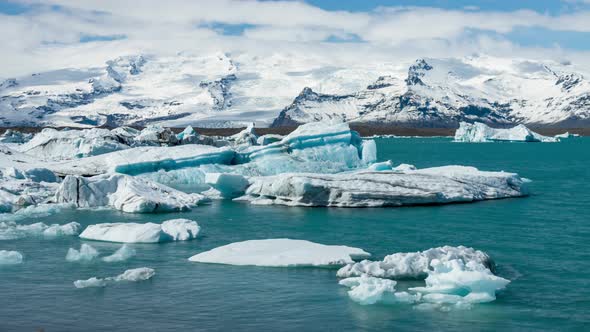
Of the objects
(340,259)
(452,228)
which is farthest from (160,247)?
(452,228)

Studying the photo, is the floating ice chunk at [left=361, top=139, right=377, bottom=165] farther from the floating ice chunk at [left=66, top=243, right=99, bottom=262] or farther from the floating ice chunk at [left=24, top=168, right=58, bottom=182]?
the floating ice chunk at [left=66, top=243, right=99, bottom=262]

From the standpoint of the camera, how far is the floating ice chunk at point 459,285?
1377 centimetres

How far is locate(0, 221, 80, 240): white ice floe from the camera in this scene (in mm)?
21620

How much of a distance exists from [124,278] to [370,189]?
14023 millimetres

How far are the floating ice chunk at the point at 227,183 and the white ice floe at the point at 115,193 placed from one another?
1.44 m

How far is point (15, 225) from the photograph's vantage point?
928 inches

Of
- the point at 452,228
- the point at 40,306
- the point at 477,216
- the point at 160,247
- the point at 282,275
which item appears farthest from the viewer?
the point at 477,216

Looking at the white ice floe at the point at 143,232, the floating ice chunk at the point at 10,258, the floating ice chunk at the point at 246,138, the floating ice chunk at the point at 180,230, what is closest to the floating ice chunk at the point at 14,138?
the floating ice chunk at the point at 246,138

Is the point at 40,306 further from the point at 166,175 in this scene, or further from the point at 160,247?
the point at 166,175

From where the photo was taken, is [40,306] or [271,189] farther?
[271,189]

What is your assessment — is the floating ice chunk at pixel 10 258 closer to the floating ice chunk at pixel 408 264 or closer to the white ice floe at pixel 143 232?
the white ice floe at pixel 143 232

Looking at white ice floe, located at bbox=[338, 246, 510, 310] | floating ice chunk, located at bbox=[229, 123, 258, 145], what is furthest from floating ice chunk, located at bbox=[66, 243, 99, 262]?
floating ice chunk, located at bbox=[229, 123, 258, 145]

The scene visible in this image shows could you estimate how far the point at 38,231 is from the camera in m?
22.3

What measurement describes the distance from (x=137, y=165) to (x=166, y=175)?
168 cm
